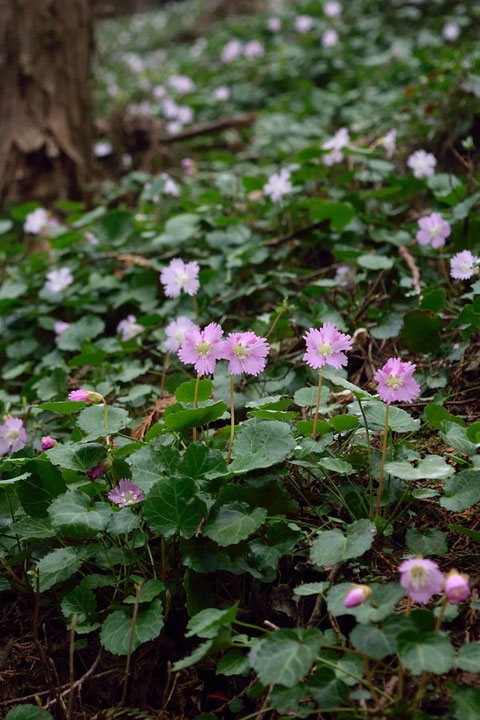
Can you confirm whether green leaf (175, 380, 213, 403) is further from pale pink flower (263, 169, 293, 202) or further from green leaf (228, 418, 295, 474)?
pale pink flower (263, 169, 293, 202)

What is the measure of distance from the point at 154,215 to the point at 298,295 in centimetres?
143

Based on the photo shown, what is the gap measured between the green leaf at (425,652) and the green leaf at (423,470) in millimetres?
298

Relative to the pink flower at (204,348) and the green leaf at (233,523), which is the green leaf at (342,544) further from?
the pink flower at (204,348)

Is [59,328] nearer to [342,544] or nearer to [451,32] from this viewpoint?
[342,544]

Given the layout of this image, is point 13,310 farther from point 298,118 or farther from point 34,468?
point 298,118

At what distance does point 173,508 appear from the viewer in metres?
1.14

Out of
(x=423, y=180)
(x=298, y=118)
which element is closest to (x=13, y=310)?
(x=423, y=180)

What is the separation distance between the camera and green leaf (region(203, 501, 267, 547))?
1100mm

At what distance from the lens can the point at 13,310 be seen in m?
2.60

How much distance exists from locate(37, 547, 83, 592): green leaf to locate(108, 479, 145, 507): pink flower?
0.14 metres

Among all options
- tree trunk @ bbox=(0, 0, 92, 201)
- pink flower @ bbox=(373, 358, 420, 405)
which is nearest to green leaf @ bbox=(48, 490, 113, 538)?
pink flower @ bbox=(373, 358, 420, 405)

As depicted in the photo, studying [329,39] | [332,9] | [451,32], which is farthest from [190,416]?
[332,9]

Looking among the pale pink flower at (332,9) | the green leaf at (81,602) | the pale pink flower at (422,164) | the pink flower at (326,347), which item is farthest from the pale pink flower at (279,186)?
the pale pink flower at (332,9)

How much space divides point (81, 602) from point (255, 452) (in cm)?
47
